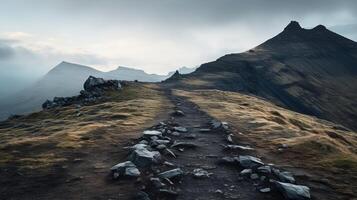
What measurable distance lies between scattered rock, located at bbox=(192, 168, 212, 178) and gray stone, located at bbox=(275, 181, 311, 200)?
5.83 metres

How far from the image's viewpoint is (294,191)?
26344mm

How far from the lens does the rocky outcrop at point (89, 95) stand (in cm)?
12500

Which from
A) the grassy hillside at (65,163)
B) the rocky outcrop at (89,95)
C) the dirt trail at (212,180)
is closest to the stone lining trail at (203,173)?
Answer: the dirt trail at (212,180)

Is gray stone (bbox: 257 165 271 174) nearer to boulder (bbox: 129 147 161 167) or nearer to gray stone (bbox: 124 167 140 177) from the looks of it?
→ boulder (bbox: 129 147 161 167)

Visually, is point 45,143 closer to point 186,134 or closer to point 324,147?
point 186,134

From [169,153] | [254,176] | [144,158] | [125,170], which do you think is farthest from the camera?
[169,153]

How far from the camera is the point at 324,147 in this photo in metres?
A: 43.0

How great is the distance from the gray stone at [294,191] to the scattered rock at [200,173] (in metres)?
5.83

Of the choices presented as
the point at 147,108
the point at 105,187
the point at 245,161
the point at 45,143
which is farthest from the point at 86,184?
the point at 147,108

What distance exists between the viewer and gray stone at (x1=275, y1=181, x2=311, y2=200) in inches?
1023

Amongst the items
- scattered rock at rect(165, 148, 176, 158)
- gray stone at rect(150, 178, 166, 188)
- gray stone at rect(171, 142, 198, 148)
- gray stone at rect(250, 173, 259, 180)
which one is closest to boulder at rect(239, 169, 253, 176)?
gray stone at rect(250, 173, 259, 180)

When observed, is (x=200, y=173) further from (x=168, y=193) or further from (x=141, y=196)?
(x=141, y=196)

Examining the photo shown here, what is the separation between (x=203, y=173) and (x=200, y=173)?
0.78 feet

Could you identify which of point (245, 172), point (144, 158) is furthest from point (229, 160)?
point (144, 158)
